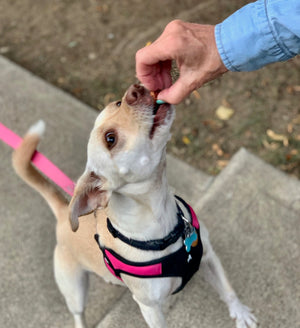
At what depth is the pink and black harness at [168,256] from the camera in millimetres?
2203

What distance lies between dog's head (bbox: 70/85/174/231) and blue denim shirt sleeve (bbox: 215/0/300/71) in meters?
0.42

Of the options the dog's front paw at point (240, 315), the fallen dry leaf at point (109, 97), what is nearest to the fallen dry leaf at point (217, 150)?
the fallen dry leaf at point (109, 97)

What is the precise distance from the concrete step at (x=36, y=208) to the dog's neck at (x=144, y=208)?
1.34 m

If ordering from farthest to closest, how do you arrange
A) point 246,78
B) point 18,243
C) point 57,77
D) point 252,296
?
point 57,77, point 246,78, point 18,243, point 252,296

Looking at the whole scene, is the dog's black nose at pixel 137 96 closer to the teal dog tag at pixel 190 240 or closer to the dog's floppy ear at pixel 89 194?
the dog's floppy ear at pixel 89 194

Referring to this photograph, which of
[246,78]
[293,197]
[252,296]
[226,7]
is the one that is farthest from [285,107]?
[252,296]

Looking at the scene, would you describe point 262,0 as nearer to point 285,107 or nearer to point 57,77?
point 285,107

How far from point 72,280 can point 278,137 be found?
8.78 ft

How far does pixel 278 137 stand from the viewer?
416 cm

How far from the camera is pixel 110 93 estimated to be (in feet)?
16.5

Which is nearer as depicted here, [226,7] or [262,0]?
[262,0]

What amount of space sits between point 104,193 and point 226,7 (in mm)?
4449

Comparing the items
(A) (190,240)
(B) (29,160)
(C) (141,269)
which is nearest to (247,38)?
(A) (190,240)

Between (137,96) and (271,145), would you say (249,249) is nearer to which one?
(271,145)
